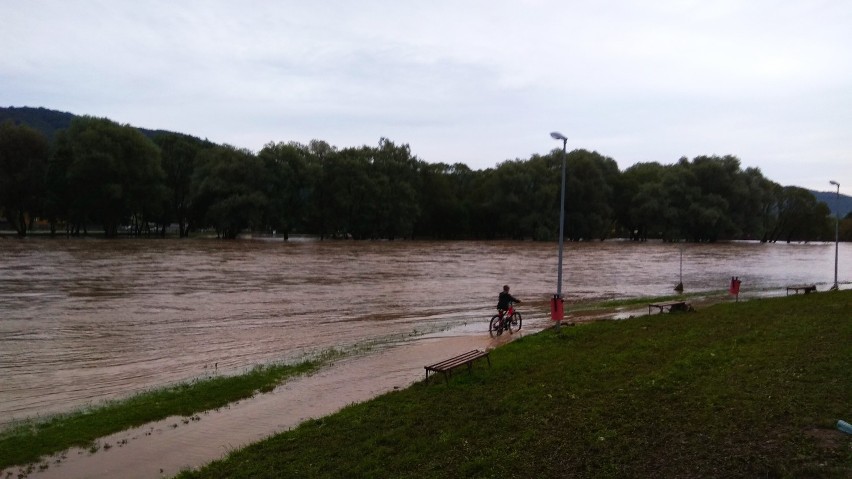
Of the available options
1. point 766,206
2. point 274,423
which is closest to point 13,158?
point 274,423

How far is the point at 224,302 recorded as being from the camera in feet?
101

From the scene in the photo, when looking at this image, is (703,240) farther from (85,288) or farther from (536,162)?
(85,288)

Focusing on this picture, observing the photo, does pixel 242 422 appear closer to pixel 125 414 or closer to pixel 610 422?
pixel 125 414

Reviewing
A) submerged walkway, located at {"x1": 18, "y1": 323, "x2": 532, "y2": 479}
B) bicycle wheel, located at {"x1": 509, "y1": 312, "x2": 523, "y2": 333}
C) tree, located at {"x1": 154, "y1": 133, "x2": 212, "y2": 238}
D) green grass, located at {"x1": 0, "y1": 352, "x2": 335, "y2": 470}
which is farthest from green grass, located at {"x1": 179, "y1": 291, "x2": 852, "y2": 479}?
tree, located at {"x1": 154, "y1": 133, "x2": 212, "y2": 238}

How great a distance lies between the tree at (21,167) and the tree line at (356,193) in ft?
0.46

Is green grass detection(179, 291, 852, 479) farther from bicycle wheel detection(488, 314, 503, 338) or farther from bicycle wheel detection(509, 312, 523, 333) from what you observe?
bicycle wheel detection(509, 312, 523, 333)

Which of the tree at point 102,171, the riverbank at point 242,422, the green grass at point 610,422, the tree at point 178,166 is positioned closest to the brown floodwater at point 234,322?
the riverbank at point 242,422

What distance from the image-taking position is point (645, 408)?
8.88 m

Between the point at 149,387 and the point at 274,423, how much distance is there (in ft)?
17.3

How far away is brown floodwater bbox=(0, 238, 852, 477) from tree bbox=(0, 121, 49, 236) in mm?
32927

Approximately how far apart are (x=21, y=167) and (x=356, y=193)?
47.2 metres

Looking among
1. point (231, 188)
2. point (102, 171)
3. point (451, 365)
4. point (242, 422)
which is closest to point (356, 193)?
point (231, 188)

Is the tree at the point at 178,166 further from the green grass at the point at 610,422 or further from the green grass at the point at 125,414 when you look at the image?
the green grass at the point at 610,422

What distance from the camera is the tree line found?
272 ft
